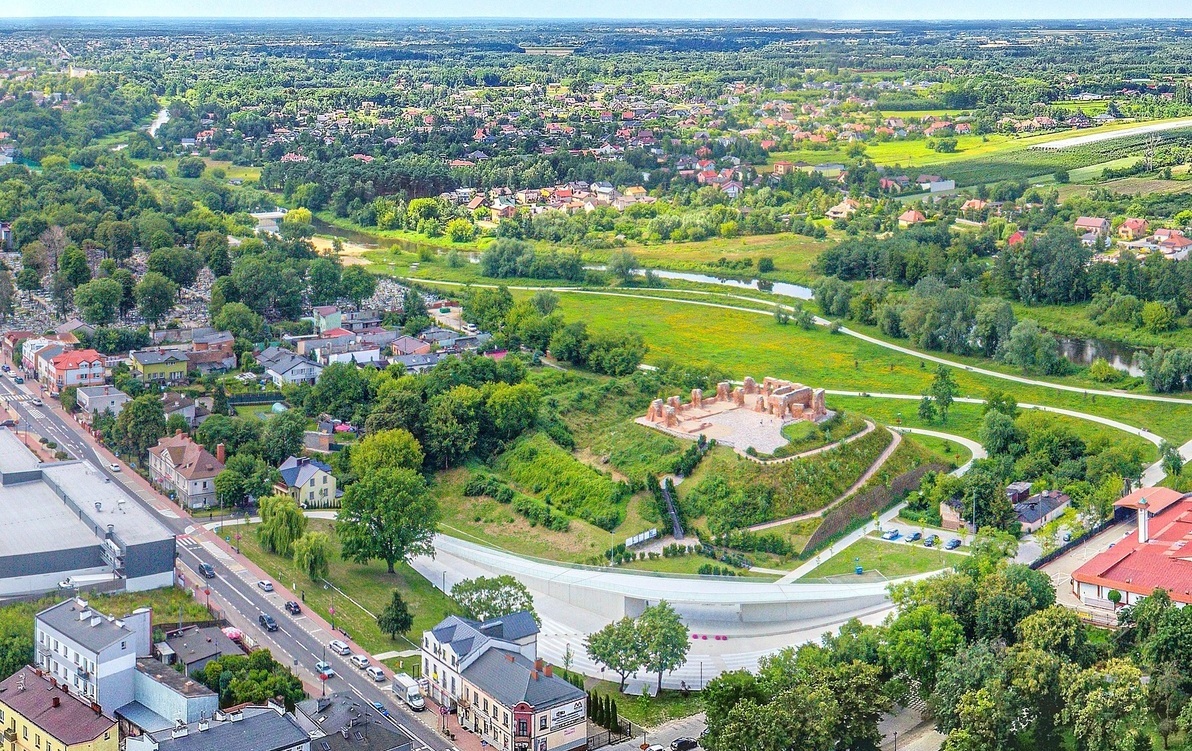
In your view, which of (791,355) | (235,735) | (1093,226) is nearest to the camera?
(235,735)

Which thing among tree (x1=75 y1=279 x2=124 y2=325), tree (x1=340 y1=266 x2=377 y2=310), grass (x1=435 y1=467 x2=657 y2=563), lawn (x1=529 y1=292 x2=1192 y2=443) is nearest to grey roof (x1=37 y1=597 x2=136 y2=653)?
grass (x1=435 y1=467 x2=657 y2=563)

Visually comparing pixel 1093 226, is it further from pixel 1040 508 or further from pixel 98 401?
pixel 98 401

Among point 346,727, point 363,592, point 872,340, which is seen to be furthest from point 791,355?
point 346,727

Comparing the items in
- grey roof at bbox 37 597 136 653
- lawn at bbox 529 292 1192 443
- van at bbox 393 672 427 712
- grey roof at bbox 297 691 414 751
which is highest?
grey roof at bbox 37 597 136 653

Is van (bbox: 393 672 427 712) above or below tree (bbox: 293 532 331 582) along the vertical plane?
below

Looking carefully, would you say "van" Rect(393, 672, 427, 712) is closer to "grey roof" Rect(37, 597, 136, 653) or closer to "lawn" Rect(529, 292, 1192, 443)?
"grey roof" Rect(37, 597, 136, 653)

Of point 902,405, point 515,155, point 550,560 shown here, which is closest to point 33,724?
point 550,560

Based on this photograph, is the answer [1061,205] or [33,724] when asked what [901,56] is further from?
[33,724]
